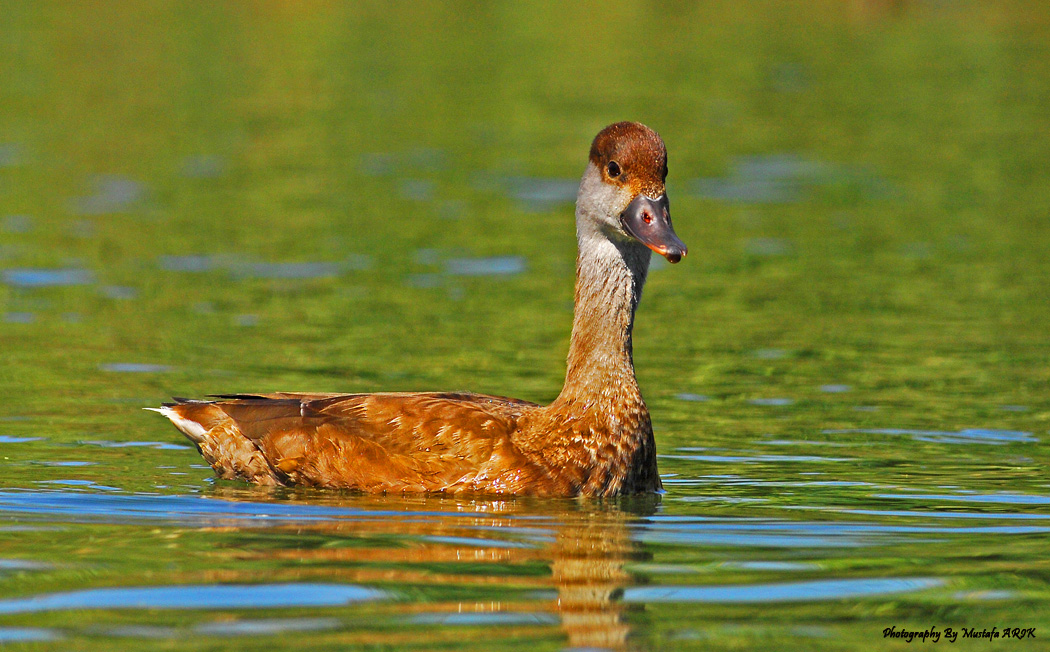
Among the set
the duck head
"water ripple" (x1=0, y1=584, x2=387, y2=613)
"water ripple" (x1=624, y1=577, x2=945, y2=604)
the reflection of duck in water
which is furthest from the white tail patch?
"water ripple" (x1=624, y1=577, x2=945, y2=604)

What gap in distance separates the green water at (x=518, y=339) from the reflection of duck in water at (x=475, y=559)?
31mm

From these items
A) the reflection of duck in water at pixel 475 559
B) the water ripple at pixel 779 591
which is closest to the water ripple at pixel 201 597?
the reflection of duck in water at pixel 475 559

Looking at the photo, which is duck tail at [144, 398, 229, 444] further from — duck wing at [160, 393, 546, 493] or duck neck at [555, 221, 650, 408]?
duck neck at [555, 221, 650, 408]

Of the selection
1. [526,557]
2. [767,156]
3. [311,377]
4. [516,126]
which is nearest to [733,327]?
[311,377]

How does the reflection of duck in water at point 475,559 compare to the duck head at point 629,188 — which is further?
the duck head at point 629,188

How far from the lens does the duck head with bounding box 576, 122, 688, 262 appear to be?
989 centimetres

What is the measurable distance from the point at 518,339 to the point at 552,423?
502 cm

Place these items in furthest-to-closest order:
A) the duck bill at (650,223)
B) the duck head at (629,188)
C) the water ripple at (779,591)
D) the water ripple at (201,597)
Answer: the duck head at (629,188), the duck bill at (650,223), the water ripple at (779,591), the water ripple at (201,597)

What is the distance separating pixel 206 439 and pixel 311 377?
8.74 feet

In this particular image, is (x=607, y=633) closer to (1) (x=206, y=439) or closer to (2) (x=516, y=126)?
(1) (x=206, y=439)

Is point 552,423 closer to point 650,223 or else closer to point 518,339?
point 650,223

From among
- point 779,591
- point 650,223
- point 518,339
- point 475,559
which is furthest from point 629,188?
point 518,339

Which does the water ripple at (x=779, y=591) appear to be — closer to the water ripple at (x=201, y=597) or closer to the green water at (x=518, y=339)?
the green water at (x=518, y=339)

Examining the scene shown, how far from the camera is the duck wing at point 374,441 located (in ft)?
33.1
